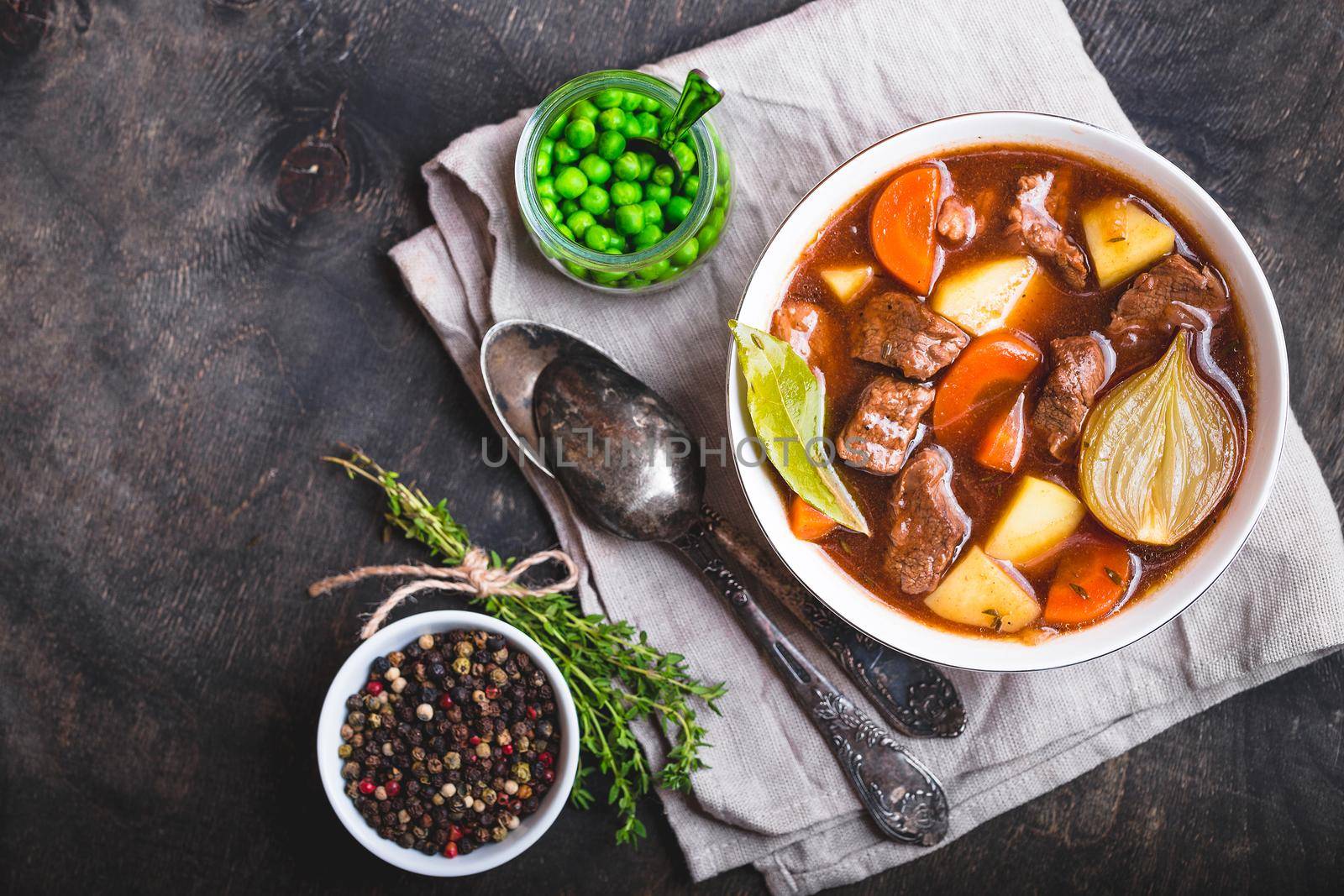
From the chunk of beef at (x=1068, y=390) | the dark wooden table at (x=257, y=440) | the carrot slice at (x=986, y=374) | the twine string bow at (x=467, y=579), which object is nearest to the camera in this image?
the chunk of beef at (x=1068, y=390)

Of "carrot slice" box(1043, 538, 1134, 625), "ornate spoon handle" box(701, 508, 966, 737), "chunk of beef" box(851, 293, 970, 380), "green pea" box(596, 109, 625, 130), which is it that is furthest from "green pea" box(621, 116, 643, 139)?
"carrot slice" box(1043, 538, 1134, 625)

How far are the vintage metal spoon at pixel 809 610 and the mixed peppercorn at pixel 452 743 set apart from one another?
24.5 inches

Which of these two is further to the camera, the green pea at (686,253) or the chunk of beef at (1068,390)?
the green pea at (686,253)

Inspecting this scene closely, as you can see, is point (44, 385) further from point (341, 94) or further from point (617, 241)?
point (617, 241)

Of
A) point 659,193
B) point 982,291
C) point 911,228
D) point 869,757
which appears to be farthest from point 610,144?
point 869,757

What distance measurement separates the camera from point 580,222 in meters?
2.62

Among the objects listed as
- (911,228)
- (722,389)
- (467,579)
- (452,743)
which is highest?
(911,228)

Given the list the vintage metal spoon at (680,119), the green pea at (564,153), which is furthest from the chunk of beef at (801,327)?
the green pea at (564,153)

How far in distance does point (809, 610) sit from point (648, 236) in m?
1.20

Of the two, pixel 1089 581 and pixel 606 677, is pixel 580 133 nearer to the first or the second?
pixel 606 677

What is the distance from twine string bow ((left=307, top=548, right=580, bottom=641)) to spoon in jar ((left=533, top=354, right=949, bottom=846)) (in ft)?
0.71

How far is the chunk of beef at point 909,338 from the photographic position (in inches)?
89.3

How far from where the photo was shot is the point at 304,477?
2887mm

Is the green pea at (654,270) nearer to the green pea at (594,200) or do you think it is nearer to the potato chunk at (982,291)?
the green pea at (594,200)
